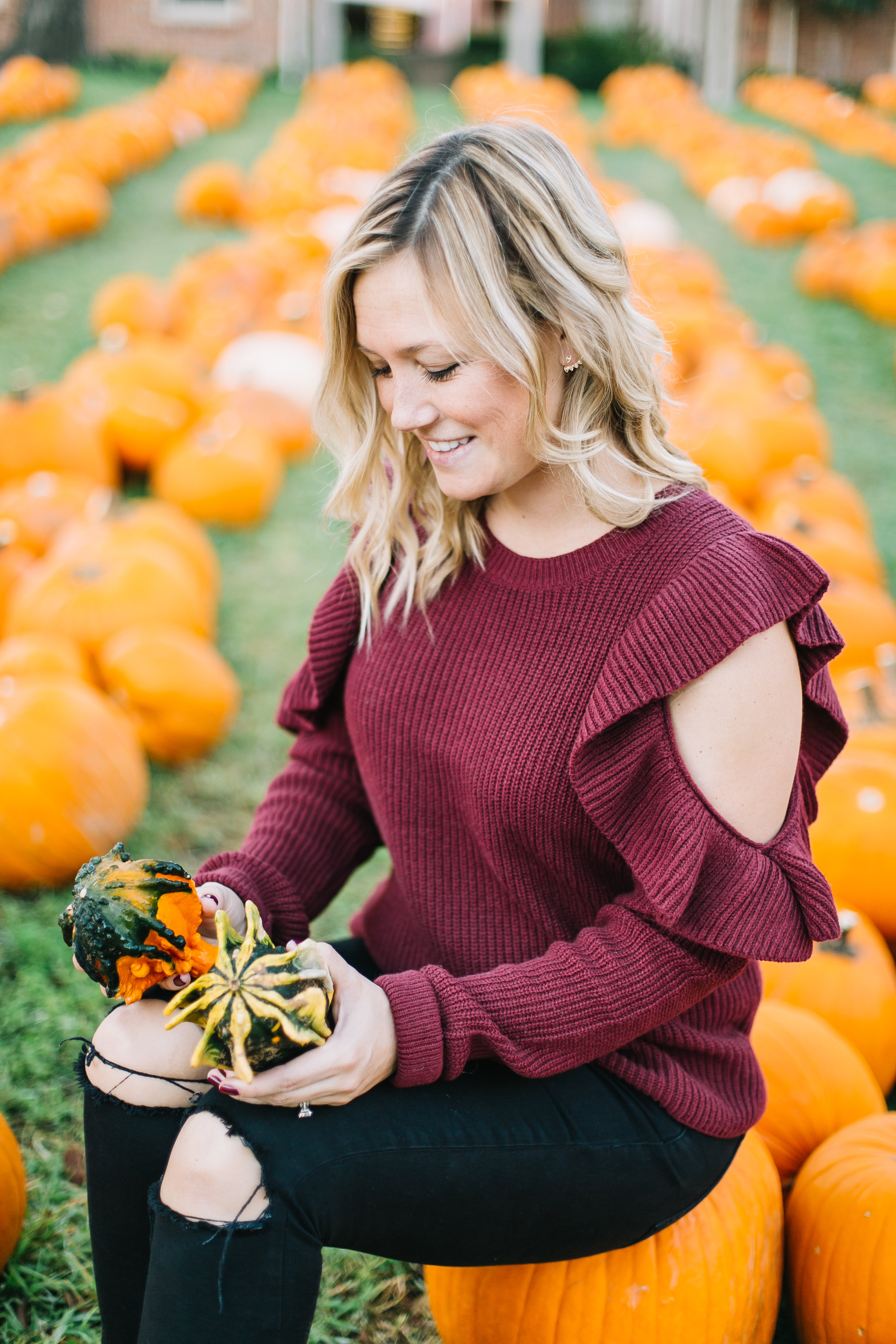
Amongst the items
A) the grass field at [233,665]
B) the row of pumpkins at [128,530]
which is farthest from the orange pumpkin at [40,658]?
the grass field at [233,665]

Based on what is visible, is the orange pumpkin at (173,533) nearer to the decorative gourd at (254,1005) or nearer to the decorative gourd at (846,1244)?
the decorative gourd at (254,1005)

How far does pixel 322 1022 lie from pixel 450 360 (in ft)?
2.77

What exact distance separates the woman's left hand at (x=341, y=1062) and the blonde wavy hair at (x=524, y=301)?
→ 61 centimetres

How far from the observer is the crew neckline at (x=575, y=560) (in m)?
1.51

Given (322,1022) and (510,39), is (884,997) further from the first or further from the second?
(510,39)

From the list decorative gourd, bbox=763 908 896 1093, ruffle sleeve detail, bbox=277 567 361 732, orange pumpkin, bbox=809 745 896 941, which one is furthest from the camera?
orange pumpkin, bbox=809 745 896 941

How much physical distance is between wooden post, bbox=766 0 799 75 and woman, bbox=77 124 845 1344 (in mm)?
24401

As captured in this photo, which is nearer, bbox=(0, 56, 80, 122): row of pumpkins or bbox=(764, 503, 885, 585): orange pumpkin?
bbox=(764, 503, 885, 585): orange pumpkin

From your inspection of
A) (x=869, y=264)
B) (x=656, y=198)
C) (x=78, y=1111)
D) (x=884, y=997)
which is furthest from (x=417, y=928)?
(x=656, y=198)

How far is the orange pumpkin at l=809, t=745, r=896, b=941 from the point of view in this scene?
2.65 metres

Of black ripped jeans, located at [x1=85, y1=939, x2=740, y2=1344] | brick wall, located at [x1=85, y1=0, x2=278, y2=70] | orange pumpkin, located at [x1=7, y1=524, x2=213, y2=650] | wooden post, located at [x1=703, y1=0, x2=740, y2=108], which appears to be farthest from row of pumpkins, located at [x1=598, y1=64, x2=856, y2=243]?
black ripped jeans, located at [x1=85, y1=939, x2=740, y2=1344]

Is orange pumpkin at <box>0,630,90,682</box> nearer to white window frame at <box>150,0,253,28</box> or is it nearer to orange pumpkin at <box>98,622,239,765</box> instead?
orange pumpkin at <box>98,622,239,765</box>

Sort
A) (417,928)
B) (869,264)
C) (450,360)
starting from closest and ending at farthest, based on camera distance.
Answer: (450,360)
(417,928)
(869,264)

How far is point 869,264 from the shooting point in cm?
758
